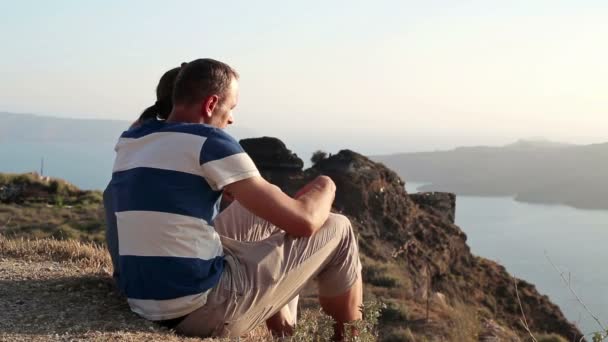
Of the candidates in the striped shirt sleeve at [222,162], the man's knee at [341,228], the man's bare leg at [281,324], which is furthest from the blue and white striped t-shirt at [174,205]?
the man's bare leg at [281,324]

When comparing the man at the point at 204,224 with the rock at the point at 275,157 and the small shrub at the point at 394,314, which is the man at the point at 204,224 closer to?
the small shrub at the point at 394,314

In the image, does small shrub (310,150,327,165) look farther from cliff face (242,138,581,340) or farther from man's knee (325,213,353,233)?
man's knee (325,213,353,233)

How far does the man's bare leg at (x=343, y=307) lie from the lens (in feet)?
11.1

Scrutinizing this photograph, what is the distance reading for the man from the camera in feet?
9.40

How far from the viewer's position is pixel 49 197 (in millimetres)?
20891

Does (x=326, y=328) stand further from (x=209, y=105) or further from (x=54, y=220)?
(x=54, y=220)

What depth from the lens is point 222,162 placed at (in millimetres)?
2801

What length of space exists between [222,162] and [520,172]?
84.5 meters

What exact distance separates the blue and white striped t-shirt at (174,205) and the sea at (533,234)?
6.59 feet

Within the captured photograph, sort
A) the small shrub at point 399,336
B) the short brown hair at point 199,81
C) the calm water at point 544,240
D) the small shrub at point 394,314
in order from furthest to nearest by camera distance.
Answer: the calm water at point 544,240
the small shrub at point 394,314
the small shrub at point 399,336
the short brown hair at point 199,81

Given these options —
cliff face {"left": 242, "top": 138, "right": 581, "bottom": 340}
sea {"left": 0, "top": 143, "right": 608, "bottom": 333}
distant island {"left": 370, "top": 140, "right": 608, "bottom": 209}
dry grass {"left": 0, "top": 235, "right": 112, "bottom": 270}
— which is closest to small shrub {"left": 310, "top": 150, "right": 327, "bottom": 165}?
cliff face {"left": 242, "top": 138, "right": 581, "bottom": 340}

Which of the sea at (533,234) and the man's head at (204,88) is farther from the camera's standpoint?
the sea at (533,234)

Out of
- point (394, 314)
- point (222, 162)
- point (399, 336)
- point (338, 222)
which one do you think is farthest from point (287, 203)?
point (394, 314)

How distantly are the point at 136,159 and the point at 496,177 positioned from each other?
264 ft
